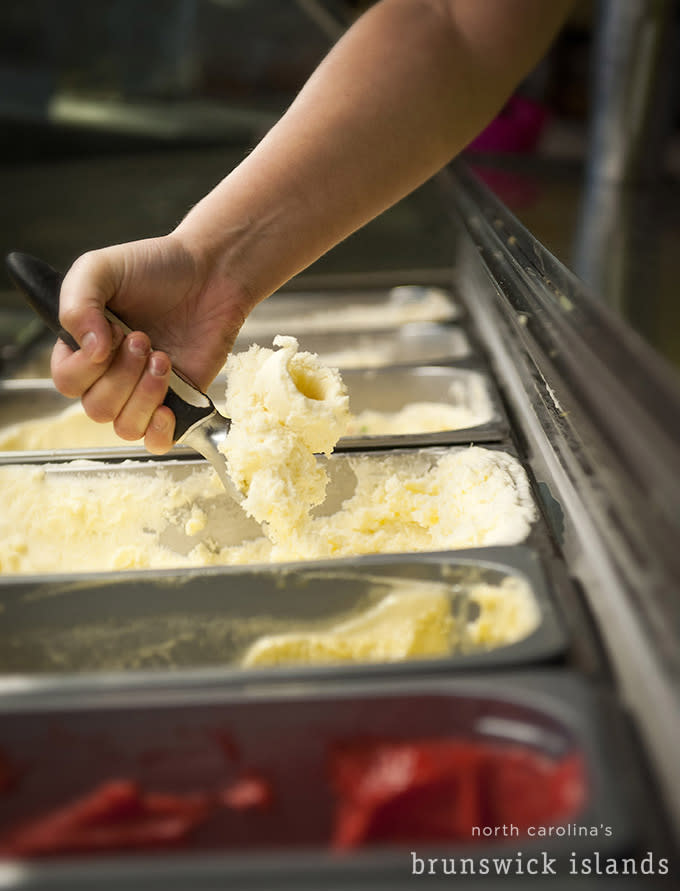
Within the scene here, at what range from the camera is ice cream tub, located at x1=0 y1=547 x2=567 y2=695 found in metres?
0.91

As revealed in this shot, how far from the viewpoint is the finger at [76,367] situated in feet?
3.65

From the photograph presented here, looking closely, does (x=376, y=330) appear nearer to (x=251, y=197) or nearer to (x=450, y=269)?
(x=450, y=269)

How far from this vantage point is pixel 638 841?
22.0 inches

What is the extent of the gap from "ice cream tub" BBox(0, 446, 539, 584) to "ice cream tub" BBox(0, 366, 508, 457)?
158 millimetres

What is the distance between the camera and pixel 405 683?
2.36ft

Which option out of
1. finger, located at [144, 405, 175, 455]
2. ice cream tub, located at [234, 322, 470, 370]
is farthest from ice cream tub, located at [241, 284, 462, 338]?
finger, located at [144, 405, 175, 455]

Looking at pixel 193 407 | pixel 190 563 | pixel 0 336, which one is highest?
pixel 193 407

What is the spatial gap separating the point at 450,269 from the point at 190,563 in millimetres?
1443

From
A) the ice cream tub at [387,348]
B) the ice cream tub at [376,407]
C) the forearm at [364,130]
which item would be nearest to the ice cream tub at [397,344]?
the ice cream tub at [387,348]

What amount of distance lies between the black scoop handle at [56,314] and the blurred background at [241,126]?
1.18 feet

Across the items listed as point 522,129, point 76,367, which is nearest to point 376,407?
point 76,367

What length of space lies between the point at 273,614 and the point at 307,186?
0.72 m

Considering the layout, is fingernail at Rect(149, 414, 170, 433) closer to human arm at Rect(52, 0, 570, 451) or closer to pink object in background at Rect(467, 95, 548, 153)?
human arm at Rect(52, 0, 570, 451)

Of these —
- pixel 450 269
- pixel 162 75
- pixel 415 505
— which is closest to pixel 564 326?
pixel 415 505
